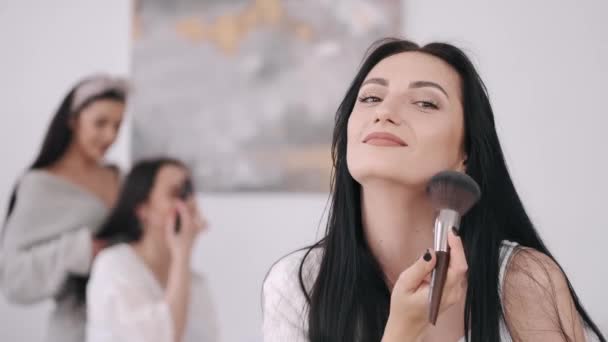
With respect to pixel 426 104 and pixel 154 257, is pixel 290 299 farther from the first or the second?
pixel 154 257

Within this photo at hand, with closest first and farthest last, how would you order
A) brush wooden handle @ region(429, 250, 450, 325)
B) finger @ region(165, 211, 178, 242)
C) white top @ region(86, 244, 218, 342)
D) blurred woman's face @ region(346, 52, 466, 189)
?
brush wooden handle @ region(429, 250, 450, 325) → blurred woman's face @ region(346, 52, 466, 189) → white top @ region(86, 244, 218, 342) → finger @ region(165, 211, 178, 242)

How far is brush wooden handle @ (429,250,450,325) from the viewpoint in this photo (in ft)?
1.86

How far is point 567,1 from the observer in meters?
1.47

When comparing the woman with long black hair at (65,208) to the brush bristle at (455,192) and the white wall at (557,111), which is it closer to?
the white wall at (557,111)

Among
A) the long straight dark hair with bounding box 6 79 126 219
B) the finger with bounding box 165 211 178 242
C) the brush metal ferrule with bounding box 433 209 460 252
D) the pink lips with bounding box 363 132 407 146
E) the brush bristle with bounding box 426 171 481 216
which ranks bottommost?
the finger with bounding box 165 211 178 242

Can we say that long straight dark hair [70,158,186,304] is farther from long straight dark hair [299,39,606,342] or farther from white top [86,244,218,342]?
long straight dark hair [299,39,606,342]

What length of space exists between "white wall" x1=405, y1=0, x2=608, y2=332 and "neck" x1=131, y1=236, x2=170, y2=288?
0.71m

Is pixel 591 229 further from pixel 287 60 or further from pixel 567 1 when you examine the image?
pixel 287 60

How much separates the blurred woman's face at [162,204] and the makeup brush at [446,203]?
903 millimetres

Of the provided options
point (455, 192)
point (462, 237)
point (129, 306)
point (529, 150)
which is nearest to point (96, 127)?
point (129, 306)

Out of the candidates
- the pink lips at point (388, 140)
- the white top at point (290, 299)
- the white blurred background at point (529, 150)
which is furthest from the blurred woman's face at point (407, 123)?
the white blurred background at point (529, 150)

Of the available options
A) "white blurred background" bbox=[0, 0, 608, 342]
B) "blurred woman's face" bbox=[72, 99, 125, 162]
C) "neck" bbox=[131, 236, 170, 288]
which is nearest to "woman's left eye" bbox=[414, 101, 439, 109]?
"white blurred background" bbox=[0, 0, 608, 342]

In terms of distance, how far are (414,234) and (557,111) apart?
83cm

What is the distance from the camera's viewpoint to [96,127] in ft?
5.04
